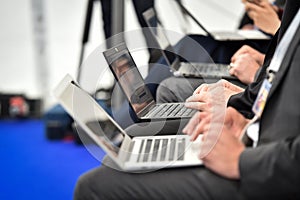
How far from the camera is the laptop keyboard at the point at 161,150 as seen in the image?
71 centimetres

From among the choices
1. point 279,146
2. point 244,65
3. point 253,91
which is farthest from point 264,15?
point 279,146

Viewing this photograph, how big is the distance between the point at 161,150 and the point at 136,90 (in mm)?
225

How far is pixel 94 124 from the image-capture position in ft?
2.48

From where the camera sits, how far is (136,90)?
0.93m

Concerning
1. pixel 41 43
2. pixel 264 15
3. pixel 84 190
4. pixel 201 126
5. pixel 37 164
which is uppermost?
pixel 264 15

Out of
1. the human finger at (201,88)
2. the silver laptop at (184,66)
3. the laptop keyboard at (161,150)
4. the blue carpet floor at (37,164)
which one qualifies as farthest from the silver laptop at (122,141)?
the blue carpet floor at (37,164)

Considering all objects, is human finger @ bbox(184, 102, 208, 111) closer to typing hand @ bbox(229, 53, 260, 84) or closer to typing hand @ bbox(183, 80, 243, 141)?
typing hand @ bbox(183, 80, 243, 141)

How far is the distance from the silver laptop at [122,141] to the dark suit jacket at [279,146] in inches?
3.8

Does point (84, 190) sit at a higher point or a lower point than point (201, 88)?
lower

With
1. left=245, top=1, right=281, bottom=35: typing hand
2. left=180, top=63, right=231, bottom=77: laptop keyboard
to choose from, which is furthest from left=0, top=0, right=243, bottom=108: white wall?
left=180, top=63, right=231, bottom=77: laptop keyboard

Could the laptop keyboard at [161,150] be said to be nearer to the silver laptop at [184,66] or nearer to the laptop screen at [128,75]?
the laptop screen at [128,75]

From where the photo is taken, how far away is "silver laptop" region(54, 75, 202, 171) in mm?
691

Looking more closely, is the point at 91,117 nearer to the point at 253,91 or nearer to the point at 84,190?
the point at 84,190

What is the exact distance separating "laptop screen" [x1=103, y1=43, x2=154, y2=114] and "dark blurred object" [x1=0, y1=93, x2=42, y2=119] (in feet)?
5.74
